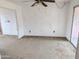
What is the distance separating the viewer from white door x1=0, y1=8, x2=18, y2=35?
858 centimetres

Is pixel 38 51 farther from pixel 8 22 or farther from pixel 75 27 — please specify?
pixel 8 22

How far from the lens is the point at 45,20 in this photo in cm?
823

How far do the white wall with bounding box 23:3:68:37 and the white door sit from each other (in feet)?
3.25

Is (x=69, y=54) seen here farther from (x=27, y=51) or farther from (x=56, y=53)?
(x=27, y=51)

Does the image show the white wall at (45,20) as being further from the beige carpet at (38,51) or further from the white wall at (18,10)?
the beige carpet at (38,51)

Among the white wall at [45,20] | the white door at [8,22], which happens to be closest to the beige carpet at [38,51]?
the white wall at [45,20]

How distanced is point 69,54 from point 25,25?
3.98 m

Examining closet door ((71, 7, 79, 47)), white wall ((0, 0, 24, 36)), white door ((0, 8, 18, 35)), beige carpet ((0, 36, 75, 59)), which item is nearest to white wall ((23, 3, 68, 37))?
white wall ((0, 0, 24, 36))

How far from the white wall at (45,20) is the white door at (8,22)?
99cm

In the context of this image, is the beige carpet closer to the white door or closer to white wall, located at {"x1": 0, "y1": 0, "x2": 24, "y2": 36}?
white wall, located at {"x1": 0, "y1": 0, "x2": 24, "y2": 36}

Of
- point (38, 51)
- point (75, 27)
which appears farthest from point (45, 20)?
point (38, 51)

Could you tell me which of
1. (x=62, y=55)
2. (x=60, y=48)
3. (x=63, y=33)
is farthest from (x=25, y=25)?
(x=62, y=55)

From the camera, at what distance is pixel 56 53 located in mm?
5586

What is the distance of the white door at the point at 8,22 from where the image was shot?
858cm
